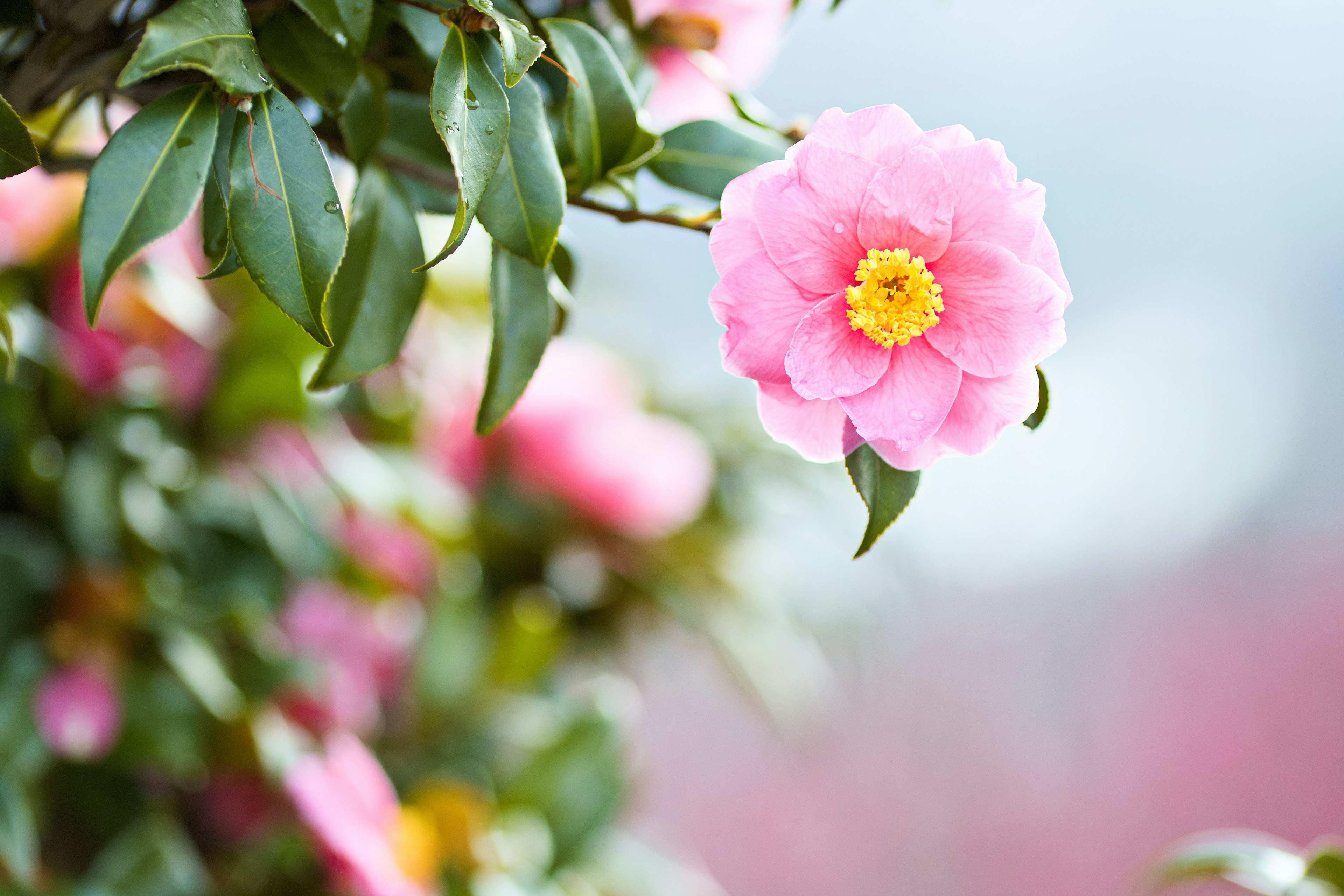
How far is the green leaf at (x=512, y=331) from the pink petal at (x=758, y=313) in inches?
1.9

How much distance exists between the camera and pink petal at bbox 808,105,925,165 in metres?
0.18

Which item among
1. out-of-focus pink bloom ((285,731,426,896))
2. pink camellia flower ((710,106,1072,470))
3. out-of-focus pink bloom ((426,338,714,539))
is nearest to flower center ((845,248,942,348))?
pink camellia flower ((710,106,1072,470))

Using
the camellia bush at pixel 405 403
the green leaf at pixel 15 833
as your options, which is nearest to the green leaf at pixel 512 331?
the camellia bush at pixel 405 403

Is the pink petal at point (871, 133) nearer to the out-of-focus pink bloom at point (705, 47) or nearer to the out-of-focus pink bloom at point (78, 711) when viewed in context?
the out-of-focus pink bloom at point (705, 47)

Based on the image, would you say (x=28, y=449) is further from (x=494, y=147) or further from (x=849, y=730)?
(x=849, y=730)

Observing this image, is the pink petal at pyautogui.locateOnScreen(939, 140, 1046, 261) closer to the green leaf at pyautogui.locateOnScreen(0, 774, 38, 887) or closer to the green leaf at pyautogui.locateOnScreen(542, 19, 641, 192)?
the green leaf at pyautogui.locateOnScreen(542, 19, 641, 192)

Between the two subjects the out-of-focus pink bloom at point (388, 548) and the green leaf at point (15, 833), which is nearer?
the green leaf at point (15, 833)

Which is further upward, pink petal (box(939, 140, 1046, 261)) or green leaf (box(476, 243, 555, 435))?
pink petal (box(939, 140, 1046, 261))

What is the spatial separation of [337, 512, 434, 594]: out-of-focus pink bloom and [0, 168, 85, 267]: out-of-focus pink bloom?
0.21 m

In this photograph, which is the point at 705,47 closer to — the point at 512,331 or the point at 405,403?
the point at 512,331

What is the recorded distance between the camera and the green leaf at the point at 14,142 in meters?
0.17

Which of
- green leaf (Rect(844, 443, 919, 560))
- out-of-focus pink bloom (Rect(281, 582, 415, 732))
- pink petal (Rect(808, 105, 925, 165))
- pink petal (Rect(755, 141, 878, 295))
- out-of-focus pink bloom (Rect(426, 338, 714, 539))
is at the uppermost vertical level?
pink petal (Rect(808, 105, 925, 165))

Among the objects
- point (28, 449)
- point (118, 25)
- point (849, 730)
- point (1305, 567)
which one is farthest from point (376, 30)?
point (1305, 567)

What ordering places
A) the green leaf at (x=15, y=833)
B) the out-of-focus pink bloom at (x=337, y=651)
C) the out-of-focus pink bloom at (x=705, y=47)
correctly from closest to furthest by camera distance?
the out-of-focus pink bloom at (x=705, y=47) → the green leaf at (x=15, y=833) → the out-of-focus pink bloom at (x=337, y=651)
